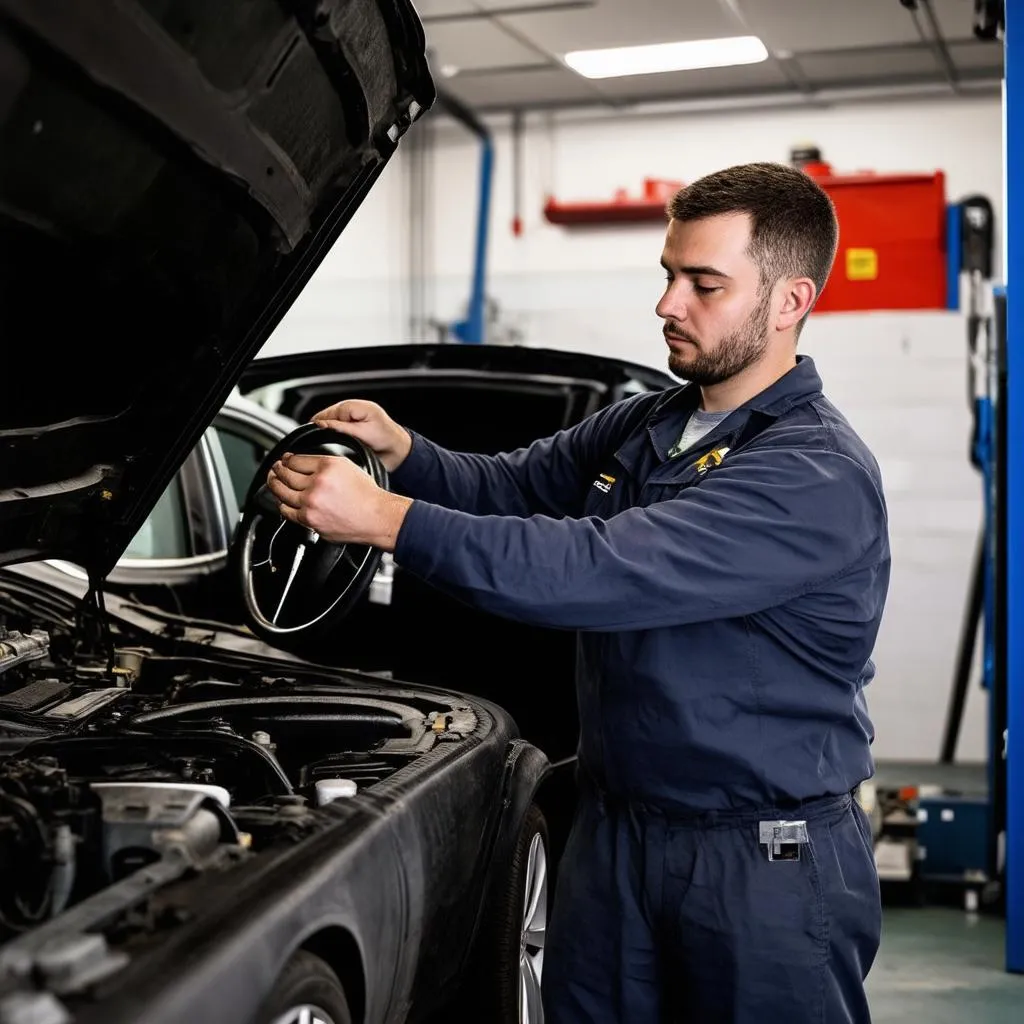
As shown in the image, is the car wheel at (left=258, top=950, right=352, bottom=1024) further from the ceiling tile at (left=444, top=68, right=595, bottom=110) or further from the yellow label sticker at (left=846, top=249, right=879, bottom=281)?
the ceiling tile at (left=444, top=68, right=595, bottom=110)

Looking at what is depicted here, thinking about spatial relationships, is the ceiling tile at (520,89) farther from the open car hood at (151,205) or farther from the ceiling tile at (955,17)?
the open car hood at (151,205)

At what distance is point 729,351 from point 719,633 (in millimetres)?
462

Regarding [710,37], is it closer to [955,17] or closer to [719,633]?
[955,17]

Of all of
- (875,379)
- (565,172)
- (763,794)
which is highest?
(565,172)

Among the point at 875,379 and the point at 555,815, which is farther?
the point at 875,379

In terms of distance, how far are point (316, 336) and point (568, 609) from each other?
23.2 feet

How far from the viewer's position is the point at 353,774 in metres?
2.31

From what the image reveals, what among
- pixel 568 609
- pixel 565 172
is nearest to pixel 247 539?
pixel 568 609

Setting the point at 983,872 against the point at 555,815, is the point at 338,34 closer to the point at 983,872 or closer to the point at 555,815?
the point at 555,815

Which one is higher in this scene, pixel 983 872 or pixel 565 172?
pixel 565 172

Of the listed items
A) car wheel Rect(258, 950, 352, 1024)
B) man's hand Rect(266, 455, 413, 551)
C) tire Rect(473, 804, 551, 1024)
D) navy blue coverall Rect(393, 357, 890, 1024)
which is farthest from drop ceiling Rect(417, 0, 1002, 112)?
car wheel Rect(258, 950, 352, 1024)

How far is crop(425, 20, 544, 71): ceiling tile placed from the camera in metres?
7.20

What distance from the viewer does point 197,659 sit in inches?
125

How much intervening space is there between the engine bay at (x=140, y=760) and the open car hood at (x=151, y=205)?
290 millimetres
